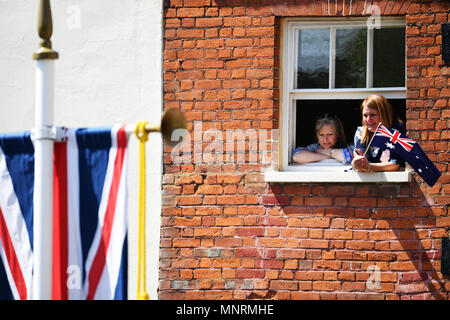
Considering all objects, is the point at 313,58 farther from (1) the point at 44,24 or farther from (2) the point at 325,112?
(1) the point at 44,24

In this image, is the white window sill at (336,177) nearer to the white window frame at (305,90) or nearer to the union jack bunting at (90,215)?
the white window frame at (305,90)

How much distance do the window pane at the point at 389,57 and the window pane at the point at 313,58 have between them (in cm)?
46

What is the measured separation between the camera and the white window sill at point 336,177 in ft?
20.5

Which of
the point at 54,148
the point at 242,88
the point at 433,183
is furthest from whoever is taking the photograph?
the point at 242,88

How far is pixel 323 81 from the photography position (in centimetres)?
666

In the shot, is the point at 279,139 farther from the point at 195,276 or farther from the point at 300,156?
the point at 195,276

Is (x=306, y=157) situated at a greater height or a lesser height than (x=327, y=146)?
lesser

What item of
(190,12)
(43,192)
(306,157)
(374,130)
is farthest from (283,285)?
(43,192)

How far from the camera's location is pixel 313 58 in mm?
6684

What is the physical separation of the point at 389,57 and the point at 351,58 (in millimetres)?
355

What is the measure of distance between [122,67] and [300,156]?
1.92m

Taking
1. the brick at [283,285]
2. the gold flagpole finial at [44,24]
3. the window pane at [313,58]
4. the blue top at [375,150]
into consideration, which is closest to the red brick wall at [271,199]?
the brick at [283,285]

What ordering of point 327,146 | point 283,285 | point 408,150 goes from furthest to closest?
point 327,146 → point 283,285 → point 408,150

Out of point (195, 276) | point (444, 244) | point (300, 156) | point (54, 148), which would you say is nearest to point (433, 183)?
point (444, 244)
